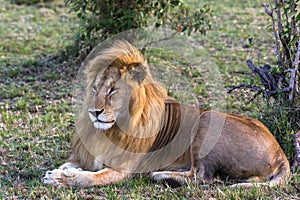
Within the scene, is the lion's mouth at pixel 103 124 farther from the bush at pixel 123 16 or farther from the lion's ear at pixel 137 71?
the bush at pixel 123 16

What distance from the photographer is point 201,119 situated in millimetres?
4762

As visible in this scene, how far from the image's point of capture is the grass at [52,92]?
4.24m

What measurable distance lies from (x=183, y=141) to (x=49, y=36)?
231 inches

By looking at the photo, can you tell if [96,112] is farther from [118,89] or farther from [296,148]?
[296,148]

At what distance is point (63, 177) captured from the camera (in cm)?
438

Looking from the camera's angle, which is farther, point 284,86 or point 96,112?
point 284,86

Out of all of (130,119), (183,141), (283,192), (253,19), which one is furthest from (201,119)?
(253,19)

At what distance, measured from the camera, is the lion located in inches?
172

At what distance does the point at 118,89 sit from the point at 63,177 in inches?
30.7

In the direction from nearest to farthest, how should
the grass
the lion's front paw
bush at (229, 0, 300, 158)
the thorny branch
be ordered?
the grass < the lion's front paw < bush at (229, 0, 300, 158) < the thorny branch

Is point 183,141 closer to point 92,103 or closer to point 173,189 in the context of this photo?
point 173,189

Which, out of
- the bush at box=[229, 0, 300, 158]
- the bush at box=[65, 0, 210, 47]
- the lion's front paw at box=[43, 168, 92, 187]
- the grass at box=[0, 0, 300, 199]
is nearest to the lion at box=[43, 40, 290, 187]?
the lion's front paw at box=[43, 168, 92, 187]

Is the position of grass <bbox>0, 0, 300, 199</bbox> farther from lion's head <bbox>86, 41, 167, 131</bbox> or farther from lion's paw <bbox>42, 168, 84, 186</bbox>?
lion's head <bbox>86, 41, 167, 131</bbox>

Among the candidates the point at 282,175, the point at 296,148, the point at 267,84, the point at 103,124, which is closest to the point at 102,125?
the point at 103,124
